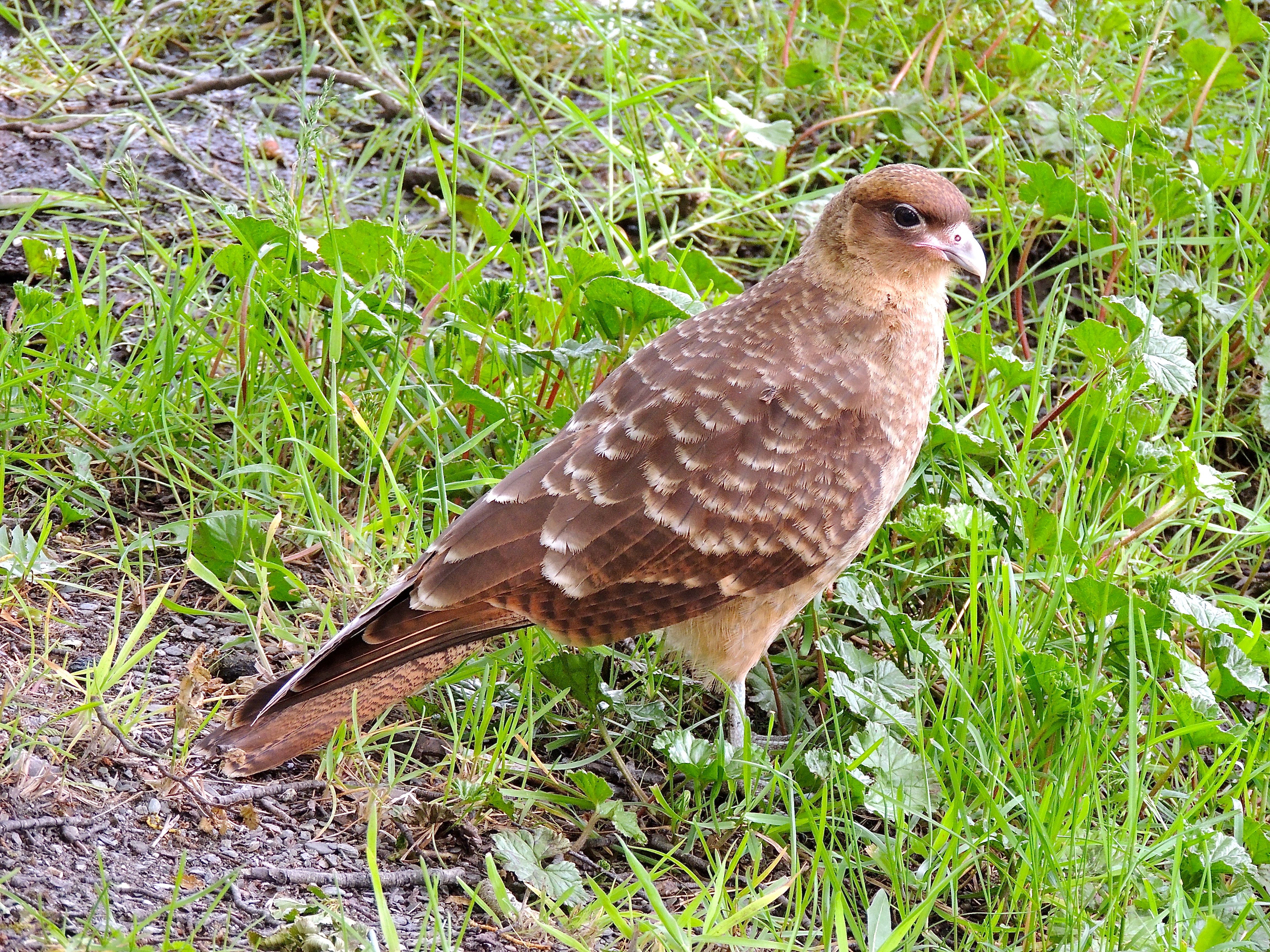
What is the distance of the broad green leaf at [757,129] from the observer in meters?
5.31

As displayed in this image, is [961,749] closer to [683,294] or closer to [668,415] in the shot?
[668,415]

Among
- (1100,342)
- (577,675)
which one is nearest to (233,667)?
(577,675)

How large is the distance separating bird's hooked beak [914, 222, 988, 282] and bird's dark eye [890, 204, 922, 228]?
0.18ft

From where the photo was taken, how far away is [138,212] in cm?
485

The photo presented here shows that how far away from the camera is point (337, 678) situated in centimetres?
330

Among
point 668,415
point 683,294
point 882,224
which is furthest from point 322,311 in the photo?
point 882,224

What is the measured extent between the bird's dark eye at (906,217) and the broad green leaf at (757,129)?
1.58m

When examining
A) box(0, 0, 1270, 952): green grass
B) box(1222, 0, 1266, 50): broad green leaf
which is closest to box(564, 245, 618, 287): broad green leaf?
box(0, 0, 1270, 952): green grass

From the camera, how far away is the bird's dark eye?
385 cm

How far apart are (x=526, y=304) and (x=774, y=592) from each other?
58.9 inches

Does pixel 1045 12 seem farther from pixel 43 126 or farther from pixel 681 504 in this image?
pixel 43 126

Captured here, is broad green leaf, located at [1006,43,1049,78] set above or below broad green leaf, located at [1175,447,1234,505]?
above

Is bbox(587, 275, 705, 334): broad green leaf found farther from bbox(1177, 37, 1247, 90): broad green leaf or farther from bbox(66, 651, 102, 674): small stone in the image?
bbox(1177, 37, 1247, 90): broad green leaf

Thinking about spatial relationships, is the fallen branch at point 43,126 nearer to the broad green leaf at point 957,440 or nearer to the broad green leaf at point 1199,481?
the broad green leaf at point 957,440
